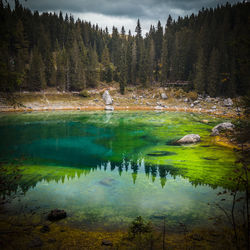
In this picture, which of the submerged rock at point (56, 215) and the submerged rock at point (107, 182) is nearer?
the submerged rock at point (56, 215)

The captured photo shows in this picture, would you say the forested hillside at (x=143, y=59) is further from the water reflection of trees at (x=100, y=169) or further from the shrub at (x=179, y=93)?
the water reflection of trees at (x=100, y=169)

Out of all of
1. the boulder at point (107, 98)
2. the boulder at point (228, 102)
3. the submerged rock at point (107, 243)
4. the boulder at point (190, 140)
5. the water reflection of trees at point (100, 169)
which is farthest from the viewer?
the boulder at point (107, 98)

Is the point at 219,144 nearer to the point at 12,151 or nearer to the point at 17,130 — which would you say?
the point at 12,151

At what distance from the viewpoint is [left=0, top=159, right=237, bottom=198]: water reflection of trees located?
1288 centimetres

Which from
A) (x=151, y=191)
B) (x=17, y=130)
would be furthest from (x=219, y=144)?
(x=17, y=130)

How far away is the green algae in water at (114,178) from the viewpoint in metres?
9.55

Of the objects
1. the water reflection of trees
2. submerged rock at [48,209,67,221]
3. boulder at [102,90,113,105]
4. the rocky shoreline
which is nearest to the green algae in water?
the water reflection of trees

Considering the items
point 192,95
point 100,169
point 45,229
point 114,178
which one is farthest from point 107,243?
point 192,95

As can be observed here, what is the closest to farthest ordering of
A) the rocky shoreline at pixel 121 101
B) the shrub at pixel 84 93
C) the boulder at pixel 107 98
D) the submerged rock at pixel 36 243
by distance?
the submerged rock at pixel 36 243 < the rocky shoreline at pixel 121 101 < the boulder at pixel 107 98 < the shrub at pixel 84 93

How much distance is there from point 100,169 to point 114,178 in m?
2.18

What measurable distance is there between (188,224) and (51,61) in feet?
226

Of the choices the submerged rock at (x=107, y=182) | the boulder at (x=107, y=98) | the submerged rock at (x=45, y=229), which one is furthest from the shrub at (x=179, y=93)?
the submerged rock at (x=45, y=229)

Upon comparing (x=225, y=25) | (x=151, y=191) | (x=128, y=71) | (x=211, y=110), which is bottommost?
(x=151, y=191)

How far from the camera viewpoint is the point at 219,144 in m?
22.1
